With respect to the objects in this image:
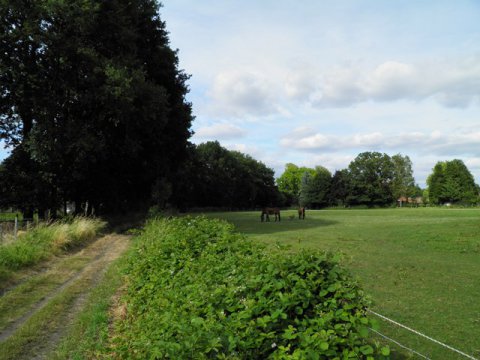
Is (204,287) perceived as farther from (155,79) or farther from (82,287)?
(155,79)

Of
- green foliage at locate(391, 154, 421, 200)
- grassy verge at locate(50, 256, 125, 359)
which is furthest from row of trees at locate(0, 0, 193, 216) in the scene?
green foliage at locate(391, 154, 421, 200)

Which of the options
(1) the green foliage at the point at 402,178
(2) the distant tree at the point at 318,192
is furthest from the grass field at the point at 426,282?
(1) the green foliage at the point at 402,178

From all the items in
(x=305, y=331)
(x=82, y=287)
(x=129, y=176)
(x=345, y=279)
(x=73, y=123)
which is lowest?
(x=82, y=287)

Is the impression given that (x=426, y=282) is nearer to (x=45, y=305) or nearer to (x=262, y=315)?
(x=262, y=315)

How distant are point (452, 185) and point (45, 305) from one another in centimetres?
13036

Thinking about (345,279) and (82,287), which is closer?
(345,279)

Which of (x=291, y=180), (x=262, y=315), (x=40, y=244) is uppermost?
(x=291, y=180)

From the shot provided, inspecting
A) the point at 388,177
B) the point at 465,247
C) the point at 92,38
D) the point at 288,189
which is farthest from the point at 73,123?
the point at 288,189

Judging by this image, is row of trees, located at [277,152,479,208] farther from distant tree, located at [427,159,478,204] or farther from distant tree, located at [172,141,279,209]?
distant tree, located at [172,141,279,209]

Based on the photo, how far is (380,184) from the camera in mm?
121688

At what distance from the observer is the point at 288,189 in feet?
509

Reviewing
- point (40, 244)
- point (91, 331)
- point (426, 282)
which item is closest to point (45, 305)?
point (91, 331)

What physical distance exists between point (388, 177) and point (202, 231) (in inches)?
4909

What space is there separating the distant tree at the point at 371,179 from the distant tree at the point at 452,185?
14.7 meters
